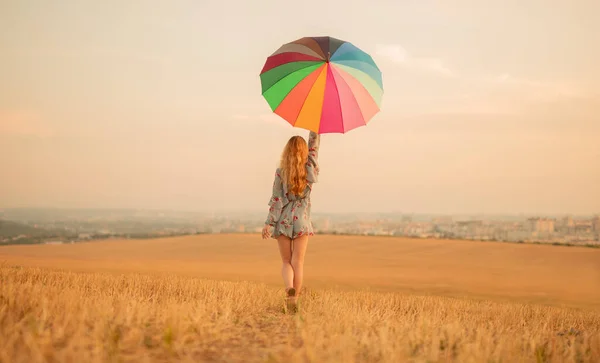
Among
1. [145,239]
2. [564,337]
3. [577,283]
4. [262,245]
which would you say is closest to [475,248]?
[577,283]

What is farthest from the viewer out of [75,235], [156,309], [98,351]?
[75,235]

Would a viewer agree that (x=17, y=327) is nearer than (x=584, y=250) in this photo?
Yes

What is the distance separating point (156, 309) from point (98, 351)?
1.98 metres

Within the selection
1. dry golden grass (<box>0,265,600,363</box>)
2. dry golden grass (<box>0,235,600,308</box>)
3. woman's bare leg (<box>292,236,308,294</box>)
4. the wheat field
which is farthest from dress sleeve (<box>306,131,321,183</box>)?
dry golden grass (<box>0,235,600,308</box>)

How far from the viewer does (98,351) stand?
4.90 meters

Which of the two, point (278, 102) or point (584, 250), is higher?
point (278, 102)

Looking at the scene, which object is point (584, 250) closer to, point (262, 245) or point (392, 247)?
point (392, 247)

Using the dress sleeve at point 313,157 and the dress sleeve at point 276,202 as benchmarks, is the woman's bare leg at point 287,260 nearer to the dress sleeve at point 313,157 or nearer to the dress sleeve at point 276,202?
the dress sleeve at point 276,202

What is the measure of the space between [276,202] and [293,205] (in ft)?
0.85

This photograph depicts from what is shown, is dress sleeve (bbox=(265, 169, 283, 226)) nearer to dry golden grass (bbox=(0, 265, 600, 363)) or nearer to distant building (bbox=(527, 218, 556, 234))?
dry golden grass (bbox=(0, 265, 600, 363))

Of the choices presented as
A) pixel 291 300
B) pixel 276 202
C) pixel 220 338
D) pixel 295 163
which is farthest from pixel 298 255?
pixel 220 338

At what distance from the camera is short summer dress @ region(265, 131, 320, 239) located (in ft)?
28.5

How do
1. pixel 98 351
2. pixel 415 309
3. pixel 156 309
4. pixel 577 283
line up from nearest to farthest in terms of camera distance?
pixel 98 351
pixel 156 309
pixel 415 309
pixel 577 283

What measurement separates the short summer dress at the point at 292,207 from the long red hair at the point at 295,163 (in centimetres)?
13
